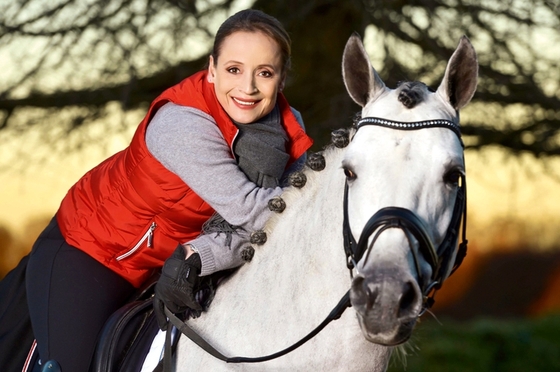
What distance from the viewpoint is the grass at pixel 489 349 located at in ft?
24.7

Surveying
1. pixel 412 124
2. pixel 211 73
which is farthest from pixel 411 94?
pixel 211 73

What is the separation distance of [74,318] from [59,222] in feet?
1.45

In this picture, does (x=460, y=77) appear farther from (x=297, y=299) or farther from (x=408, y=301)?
(x=297, y=299)

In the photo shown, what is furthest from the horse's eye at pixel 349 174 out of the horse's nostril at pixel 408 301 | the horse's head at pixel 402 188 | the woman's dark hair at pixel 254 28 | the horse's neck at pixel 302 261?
the woman's dark hair at pixel 254 28

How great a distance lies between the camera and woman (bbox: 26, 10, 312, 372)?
257 cm

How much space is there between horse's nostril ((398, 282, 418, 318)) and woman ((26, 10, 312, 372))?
2.31ft

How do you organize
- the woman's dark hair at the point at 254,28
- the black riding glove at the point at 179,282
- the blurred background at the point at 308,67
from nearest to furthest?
the black riding glove at the point at 179,282, the woman's dark hair at the point at 254,28, the blurred background at the point at 308,67

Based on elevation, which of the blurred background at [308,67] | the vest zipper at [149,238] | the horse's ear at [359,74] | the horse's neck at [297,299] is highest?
the horse's ear at [359,74]

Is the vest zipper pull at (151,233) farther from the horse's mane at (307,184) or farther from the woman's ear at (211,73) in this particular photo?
the woman's ear at (211,73)

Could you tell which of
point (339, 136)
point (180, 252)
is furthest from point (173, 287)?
point (339, 136)

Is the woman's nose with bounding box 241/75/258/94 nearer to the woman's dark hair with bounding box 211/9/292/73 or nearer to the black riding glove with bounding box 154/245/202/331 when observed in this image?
the woman's dark hair with bounding box 211/9/292/73

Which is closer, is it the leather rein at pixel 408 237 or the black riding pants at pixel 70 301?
the leather rein at pixel 408 237

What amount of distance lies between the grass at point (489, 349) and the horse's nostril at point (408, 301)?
18.3ft

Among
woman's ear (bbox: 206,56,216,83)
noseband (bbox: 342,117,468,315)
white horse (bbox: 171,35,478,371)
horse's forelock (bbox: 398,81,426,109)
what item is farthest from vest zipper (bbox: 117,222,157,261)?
Result: horse's forelock (bbox: 398,81,426,109)
